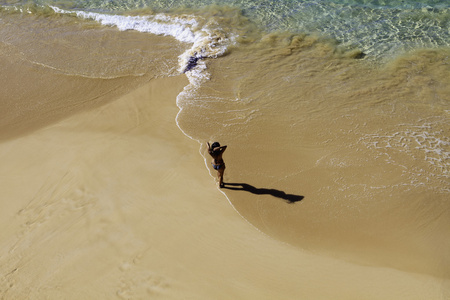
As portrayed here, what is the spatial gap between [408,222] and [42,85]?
9.84m

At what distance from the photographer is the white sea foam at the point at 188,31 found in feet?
35.2

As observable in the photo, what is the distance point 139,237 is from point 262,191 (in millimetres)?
2386

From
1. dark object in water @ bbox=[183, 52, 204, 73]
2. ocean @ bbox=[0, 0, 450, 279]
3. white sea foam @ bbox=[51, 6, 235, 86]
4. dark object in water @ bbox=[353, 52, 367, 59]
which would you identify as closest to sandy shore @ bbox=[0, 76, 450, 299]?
ocean @ bbox=[0, 0, 450, 279]

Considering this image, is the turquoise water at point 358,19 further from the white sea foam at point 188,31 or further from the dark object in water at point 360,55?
the white sea foam at point 188,31

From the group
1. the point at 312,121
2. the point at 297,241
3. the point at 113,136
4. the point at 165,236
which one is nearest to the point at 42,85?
the point at 113,136

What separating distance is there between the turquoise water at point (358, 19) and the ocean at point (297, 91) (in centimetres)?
7

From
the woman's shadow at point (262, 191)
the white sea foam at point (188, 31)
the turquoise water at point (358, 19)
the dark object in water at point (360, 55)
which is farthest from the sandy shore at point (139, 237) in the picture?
the turquoise water at point (358, 19)

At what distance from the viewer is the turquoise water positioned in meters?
11.5

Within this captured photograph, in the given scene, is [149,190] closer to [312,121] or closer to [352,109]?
[312,121]

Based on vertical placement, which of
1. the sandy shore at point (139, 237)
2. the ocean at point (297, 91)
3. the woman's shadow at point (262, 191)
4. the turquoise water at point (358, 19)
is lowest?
the sandy shore at point (139, 237)

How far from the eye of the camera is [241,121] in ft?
27.9

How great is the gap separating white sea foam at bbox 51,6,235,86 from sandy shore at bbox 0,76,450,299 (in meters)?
3.07

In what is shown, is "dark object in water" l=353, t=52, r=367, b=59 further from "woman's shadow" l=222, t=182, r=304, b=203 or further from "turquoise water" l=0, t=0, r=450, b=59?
"woman's shadow" l=222, t=182, r=304, b=203

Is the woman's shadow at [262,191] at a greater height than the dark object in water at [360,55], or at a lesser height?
lesser
